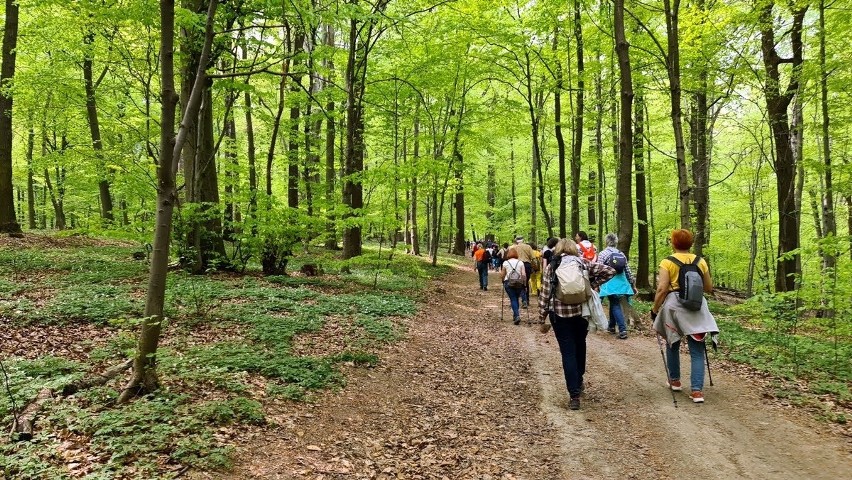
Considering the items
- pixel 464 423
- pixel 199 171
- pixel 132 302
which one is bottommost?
pixel 464 423

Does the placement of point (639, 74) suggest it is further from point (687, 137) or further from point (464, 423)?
point (464, 423)

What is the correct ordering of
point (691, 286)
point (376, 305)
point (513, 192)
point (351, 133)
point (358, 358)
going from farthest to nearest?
1. point (513, 192)
2. point (351, 133)
3. point (376, 305)
4. point (358, 358)
5. point (691, 286)

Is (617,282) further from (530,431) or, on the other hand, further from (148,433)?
(148,433)

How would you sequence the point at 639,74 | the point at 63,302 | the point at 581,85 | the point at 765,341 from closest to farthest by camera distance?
the point at 63,302
the point at 765,341
the point at 639,74
the point at 581,85

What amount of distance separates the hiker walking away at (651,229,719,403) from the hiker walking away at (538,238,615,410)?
97 centimetres

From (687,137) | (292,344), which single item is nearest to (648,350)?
(292,344)

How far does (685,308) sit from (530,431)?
2.46 metres

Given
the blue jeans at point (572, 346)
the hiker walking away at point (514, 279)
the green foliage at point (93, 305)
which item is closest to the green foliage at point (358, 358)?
the blue jeans at point (572, 346)

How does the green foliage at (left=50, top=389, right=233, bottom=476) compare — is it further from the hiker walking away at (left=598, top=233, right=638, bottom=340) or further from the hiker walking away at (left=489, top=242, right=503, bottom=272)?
the hiker walking away at (left=489, top=242, right=503, bottom=272)

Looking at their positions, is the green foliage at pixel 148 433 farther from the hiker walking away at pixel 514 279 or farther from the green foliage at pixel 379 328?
the hiker walking away at pixel 514 279

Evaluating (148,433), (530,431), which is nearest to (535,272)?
(530,431)

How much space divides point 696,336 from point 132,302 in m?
8.54

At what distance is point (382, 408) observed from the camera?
5.64m

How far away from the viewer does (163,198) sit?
4.43 metres
